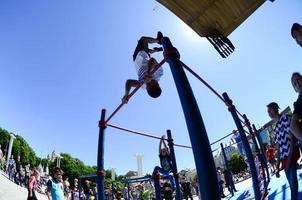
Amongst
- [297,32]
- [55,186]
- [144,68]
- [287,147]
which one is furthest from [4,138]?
[297,32]

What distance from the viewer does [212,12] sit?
20.2 feet

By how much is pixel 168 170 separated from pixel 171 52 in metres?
3.95

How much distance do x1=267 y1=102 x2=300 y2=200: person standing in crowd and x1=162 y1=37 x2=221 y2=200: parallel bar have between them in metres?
1.61

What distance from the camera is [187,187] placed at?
9.08 metres

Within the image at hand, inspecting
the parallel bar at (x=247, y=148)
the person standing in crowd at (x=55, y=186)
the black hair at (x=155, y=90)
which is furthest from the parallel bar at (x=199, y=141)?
the person standing in crowd at (x=55, y=186)

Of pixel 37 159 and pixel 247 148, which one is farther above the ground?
pixel 37 159

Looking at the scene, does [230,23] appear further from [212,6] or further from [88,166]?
[88,166]

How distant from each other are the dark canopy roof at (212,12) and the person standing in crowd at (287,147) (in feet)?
11.2

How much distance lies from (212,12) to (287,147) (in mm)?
4067

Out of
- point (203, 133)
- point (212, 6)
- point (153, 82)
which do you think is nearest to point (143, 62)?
point (153, 82)

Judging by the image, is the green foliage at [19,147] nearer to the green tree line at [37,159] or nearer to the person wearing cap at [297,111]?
the green tree line at [37,159]

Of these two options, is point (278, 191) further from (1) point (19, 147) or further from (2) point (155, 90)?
(1) point (19, 147)

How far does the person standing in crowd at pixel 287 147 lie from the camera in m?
2.87

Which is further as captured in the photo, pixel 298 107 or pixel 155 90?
pixel 155 90
